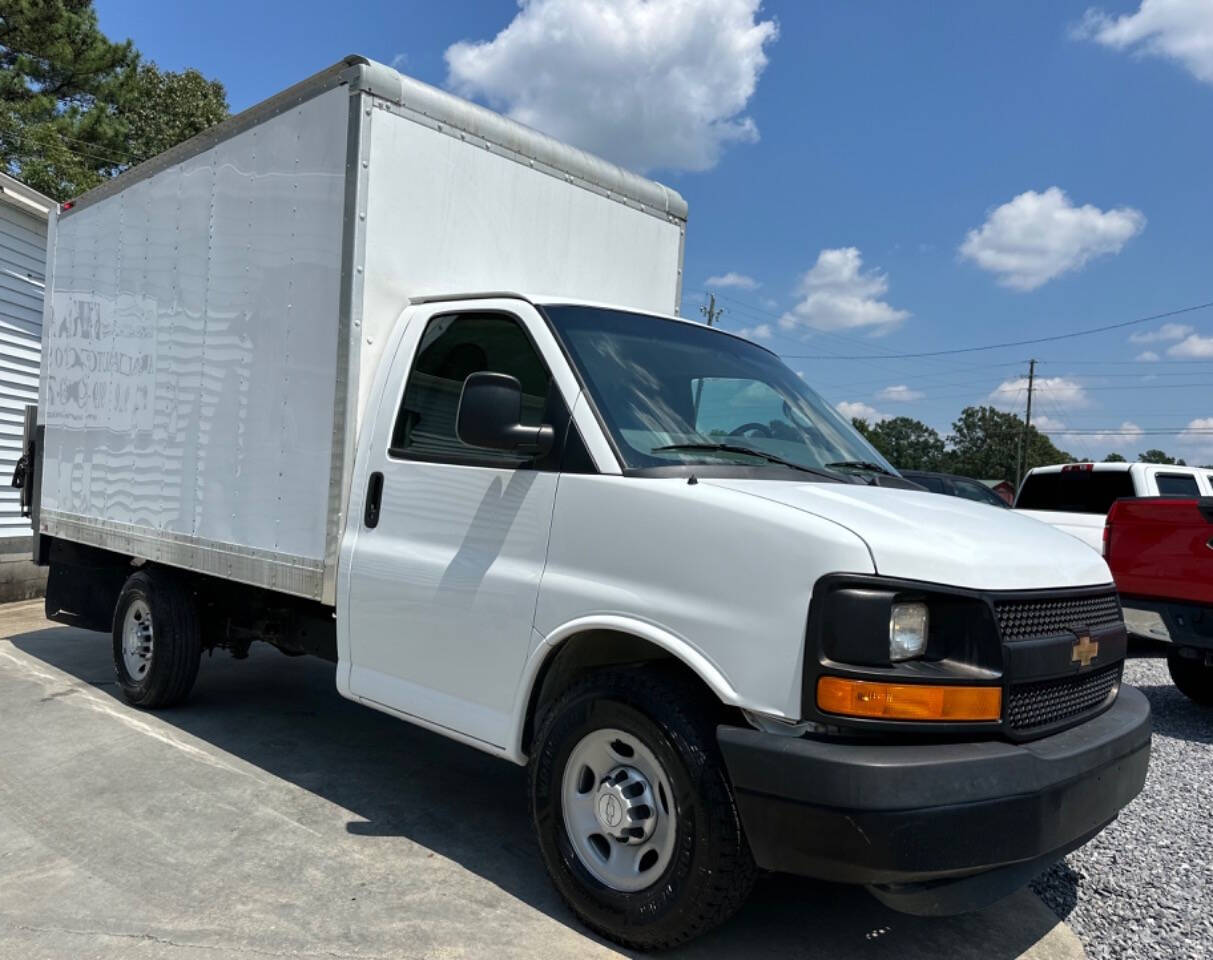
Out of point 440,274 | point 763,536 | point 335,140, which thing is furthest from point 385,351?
point 763,536

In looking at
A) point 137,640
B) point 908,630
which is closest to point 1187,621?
point 908,630

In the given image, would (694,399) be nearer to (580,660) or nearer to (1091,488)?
(580,660)

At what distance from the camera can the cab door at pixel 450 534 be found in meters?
3.39

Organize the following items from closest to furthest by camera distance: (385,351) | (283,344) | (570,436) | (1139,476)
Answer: (570,436)
(385,351)
(283,344)
(1139,476)

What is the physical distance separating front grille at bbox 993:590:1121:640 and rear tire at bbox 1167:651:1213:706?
4.50 metres

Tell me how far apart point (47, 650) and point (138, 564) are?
2.27 m

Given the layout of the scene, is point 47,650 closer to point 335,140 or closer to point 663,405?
point 335,140

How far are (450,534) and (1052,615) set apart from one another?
2.14m

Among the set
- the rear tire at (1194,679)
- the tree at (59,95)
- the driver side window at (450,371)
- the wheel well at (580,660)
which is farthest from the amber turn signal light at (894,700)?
the tree at (59,95)

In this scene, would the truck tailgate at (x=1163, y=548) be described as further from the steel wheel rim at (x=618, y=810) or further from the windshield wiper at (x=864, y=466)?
the steel wheel rim at (x=618, y=810)

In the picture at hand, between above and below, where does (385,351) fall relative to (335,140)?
below

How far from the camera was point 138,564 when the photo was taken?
20.0ft

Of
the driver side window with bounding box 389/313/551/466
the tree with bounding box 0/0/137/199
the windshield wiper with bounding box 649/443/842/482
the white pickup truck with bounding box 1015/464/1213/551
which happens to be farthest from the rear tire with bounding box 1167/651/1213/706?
the tree with bounding box 0/0/137/199

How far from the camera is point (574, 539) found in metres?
3.21
